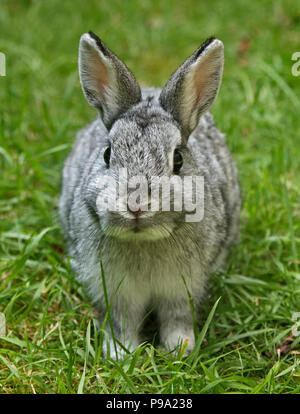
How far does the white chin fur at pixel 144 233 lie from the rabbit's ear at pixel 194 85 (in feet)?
2.79

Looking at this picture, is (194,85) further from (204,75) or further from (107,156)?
(107,156)

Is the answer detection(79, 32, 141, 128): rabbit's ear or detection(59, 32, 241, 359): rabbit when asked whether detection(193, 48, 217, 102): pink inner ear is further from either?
detection(79, 32, 141, 128): rabbit's ear

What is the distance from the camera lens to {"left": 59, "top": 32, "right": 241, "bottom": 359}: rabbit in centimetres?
420

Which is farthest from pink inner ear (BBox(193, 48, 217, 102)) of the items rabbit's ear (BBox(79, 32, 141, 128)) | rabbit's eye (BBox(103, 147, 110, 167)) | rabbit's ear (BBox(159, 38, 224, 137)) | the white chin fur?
the white chin fur

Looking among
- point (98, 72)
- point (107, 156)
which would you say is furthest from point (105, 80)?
point (107, 156)

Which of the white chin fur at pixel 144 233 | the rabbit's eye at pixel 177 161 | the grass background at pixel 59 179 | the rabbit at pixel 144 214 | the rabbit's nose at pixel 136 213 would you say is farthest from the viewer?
the grass background at pixel 59 179

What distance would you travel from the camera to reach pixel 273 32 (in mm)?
9258

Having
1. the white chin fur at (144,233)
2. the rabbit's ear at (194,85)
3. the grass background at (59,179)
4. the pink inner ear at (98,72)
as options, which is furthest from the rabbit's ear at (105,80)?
the grass background at (59,179)

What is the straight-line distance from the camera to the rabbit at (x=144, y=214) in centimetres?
420

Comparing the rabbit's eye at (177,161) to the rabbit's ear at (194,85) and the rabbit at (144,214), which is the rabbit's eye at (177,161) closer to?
the rabbit at (144,214)

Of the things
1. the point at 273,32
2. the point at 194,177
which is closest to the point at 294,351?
the point at 194,177

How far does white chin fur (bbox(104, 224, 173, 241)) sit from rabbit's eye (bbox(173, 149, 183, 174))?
0.42 meters

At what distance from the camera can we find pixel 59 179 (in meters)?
6.72

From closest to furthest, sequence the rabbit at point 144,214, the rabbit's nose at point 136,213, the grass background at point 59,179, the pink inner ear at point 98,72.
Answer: the rabbit's nose at point 136,213 < the rabbit at point 144,214 < the grass background at point 59,179 < the pink inner ear at point 98,72
